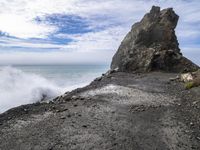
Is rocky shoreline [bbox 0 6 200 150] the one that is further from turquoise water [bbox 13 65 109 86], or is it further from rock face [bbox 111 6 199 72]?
turquoise water [bbox 13 65 109 86]

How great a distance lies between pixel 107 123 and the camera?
10.5 metres

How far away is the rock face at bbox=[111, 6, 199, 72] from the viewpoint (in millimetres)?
29703

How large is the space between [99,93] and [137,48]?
19582 mm

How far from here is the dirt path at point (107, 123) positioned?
28.3 feet

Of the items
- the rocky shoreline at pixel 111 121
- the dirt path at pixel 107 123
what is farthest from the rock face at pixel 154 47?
the dirt path at pixel 107 123

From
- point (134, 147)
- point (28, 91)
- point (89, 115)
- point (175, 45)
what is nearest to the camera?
point (134, 147)

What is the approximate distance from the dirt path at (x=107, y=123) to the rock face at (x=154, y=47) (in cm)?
1448

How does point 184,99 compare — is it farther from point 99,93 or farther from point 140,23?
point 140,23

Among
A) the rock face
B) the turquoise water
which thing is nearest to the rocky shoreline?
the rock face

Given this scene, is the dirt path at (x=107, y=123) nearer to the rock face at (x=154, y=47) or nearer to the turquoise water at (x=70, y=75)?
the rock face at (x=154, y=47)

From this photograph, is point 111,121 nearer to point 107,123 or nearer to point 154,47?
point 107,123

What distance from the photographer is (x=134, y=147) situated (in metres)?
8.35

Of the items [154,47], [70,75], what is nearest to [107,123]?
[154,47]

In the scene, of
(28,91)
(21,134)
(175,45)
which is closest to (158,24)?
(175,45)
